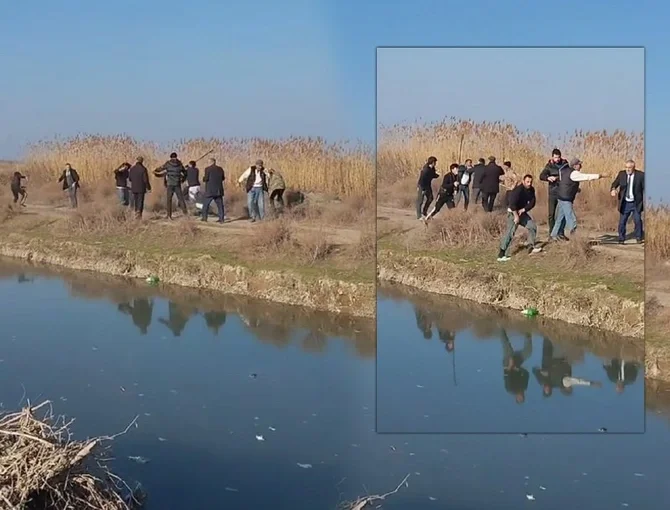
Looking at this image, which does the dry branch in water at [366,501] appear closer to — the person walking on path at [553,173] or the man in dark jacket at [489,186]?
the person walking on path at [553,173]

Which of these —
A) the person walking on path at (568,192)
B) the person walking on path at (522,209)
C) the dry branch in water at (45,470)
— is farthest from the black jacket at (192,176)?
the dry branch in water at (45,470)

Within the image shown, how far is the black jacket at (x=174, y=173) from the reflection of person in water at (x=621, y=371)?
20.9 ft

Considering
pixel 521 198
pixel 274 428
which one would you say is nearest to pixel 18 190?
pixel 274 428

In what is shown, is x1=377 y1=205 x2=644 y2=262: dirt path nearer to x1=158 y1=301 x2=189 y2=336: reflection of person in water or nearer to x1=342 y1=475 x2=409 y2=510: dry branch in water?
x1=342 y1=475 x2=409 y2=510: dry branch in water

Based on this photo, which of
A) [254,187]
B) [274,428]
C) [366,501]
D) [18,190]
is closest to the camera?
[366,501]

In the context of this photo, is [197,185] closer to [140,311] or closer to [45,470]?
[140,311]

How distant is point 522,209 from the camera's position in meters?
5.82

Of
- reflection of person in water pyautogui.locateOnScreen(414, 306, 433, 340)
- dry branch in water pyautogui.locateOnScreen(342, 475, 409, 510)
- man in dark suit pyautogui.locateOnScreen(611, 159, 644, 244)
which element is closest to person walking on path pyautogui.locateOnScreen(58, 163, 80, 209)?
reflection of person in water pyautogui.locateOnScreen(414, 306, 433, 340)

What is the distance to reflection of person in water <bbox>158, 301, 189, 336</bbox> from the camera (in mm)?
8496

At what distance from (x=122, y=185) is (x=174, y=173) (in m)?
1.10

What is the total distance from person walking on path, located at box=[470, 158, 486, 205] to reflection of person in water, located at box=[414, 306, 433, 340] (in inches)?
31.5

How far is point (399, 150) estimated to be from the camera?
19.1 ft

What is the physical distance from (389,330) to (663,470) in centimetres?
175

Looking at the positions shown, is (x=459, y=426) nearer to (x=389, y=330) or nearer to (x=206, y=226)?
(x=389, y=330)
